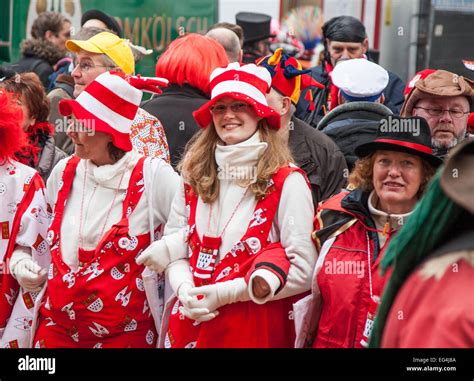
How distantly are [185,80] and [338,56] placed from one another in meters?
1.94

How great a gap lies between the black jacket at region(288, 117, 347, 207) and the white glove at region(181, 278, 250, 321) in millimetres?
1051

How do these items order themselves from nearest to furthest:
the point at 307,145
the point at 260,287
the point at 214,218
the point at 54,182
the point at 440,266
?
the point at 440,266
the point at 260,287
the point at 214,218
the point at 54,182
the point at 307,145

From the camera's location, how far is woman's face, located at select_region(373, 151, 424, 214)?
435 cm

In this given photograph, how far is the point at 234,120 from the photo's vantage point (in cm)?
460

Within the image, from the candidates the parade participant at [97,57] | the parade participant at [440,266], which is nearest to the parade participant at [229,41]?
the parade participant at [97,57]

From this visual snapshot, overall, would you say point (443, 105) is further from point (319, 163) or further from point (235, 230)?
point (235, 230)

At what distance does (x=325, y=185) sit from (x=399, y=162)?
32.9 inches

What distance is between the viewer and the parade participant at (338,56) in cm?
705

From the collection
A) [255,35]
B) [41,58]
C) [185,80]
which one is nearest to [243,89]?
[185,80]

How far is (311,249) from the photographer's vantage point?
442 cm

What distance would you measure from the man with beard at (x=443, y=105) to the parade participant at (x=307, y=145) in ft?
1.62

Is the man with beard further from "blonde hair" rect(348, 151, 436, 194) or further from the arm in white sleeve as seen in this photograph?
the arm in white sleeve

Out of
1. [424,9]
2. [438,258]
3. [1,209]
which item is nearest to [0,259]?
[1,209]
